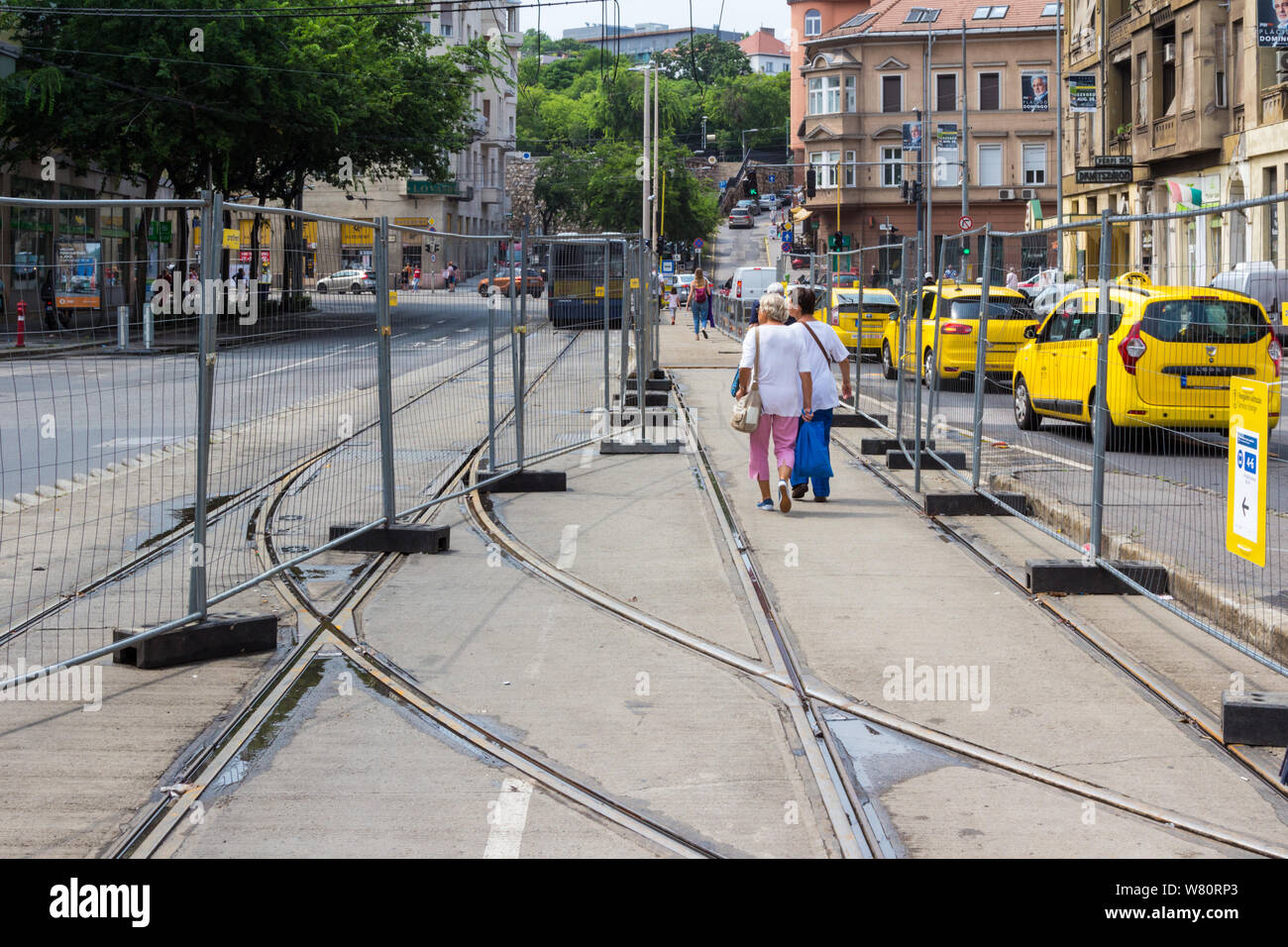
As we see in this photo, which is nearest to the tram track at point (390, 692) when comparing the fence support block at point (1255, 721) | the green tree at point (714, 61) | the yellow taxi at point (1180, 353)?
the fence support block at point (1255, 721)

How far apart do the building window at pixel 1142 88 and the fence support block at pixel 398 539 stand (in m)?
38.6

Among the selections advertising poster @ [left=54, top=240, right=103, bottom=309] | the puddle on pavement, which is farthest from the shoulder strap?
advertising poster @ [left=54, top=240, right=103, bottom=309]

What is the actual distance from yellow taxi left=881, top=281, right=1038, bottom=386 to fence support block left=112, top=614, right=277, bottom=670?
20.2 feet

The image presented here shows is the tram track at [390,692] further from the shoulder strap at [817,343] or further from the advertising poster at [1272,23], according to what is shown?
the advertising poster at [1272,23]

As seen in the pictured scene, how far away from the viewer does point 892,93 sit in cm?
8256

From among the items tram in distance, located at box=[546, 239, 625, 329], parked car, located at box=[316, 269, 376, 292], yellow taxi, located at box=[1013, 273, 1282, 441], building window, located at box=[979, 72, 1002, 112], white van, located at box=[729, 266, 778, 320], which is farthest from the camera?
building window, located at box=[979, 72, 1002, 112]

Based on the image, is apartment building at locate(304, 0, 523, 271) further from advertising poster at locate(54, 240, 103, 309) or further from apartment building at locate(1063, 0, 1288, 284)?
advertising poster at locate(54, 240, 103, 309)

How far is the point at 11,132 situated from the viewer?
126ft

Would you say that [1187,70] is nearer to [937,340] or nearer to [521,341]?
[937,340]

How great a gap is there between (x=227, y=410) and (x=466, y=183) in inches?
3768

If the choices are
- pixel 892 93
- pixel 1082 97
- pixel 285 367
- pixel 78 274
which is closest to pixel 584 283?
pixel 285 367

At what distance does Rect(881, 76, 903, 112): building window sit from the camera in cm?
8225
